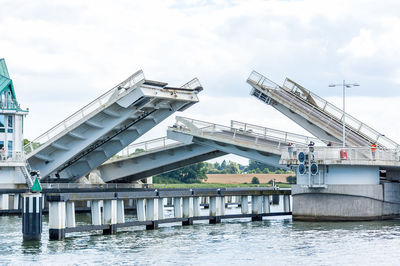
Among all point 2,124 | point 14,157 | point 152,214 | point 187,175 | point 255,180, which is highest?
point 2,124

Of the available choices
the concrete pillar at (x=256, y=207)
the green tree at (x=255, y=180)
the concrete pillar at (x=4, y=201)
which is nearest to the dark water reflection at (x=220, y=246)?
the concrete pillar at (x=256, y=207)

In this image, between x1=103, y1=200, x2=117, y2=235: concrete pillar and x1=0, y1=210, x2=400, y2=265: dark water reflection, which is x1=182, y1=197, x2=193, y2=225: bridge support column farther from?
x1=103, y1=200, x2=117, y2=235: concrete pillar

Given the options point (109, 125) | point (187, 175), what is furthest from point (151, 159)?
point (187, 175)

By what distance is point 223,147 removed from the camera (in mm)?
43781

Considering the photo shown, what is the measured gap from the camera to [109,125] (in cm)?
4169

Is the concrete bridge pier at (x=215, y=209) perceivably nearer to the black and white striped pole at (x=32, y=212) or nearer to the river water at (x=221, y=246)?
the river water at (x=221, y=246)

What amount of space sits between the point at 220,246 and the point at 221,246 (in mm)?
33

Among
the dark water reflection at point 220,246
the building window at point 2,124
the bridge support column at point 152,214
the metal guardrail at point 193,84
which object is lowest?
the dark water reflection at point 220,246

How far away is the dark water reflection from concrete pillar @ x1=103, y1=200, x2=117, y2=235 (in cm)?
46

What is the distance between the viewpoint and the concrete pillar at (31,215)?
26.4m

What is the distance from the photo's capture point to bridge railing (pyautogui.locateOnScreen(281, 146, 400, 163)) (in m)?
36.4

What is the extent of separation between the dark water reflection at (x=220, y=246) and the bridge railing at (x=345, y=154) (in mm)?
3097

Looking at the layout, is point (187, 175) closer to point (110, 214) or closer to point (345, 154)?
point (345, 154)

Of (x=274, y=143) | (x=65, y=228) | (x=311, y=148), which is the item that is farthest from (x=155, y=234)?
(x=274, y=143)
